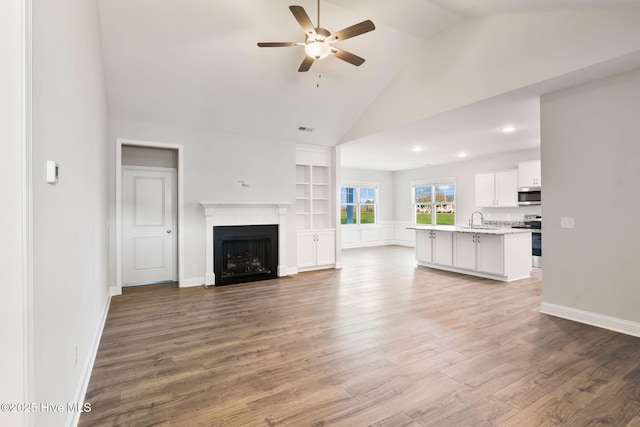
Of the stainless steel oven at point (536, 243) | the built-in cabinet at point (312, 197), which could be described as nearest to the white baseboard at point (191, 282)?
the built-in cabinet at point (312, 197)

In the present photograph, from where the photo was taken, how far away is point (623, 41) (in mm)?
2814

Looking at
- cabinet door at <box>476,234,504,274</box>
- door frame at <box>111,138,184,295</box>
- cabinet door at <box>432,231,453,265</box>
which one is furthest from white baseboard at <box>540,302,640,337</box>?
door frame at <box>111,138,184,295</box>

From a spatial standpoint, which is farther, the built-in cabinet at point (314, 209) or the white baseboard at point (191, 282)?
the built-in cabinet at point (314, 209)

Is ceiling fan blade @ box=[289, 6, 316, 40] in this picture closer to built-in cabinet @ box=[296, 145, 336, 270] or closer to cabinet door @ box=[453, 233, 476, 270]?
built-in cabinet @ box=[296, 145, 336, 270]

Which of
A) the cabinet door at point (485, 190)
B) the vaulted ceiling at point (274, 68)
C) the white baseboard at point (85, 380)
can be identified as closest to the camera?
the white baseboard at point (85, 380)

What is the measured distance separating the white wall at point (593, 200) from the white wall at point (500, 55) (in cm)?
57

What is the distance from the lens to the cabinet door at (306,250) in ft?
21.2

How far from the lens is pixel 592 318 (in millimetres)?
3459

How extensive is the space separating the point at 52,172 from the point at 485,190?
8881mm

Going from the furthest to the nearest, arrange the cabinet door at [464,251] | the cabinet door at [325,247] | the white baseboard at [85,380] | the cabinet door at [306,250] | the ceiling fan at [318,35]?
the cabinet door at [325,247] < the cabinet door at [306,250] < the cabinet door at [464,251] < the ceiling fan at [318,35] < the white baseboard at [85,380]

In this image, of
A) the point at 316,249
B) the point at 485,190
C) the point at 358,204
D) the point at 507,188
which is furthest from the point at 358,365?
the point at 358,204

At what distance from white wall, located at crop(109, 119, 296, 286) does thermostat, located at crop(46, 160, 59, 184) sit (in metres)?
3.84

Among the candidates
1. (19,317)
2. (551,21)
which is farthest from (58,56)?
(551,21)

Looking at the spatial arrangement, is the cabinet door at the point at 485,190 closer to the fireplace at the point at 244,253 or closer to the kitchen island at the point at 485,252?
the kitchen island at the point at 485,252
